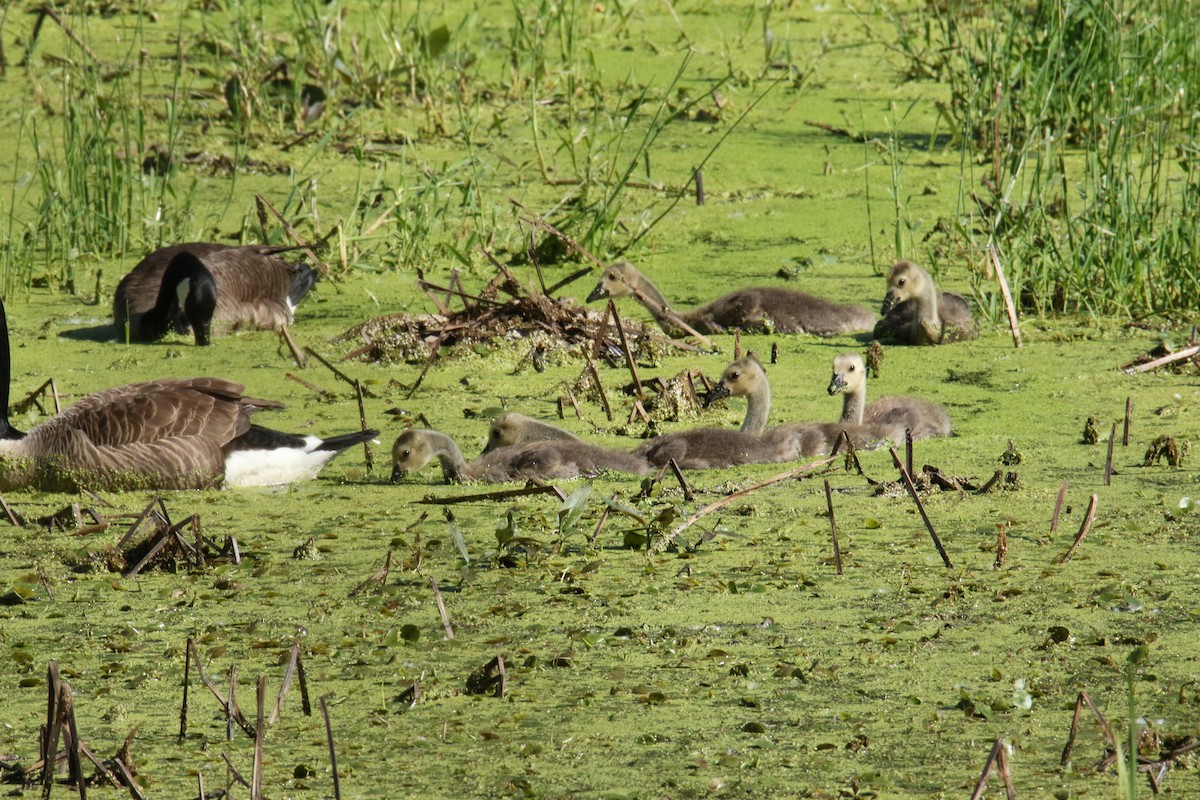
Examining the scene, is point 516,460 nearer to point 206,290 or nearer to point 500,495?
point 500,495

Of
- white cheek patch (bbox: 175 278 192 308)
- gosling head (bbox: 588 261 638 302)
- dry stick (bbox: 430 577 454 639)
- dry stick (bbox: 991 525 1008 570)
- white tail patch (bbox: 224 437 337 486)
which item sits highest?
white cheek patch (bbox: 175 278 192 308)

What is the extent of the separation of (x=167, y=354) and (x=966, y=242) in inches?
157

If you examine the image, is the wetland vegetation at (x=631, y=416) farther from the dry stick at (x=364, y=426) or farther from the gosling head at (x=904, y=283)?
the gosling head at (x=904, y=283)

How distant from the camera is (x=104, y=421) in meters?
5.94

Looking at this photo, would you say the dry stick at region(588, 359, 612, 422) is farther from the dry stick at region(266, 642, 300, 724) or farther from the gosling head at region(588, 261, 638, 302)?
the dry stick at region(266, 642, 300, 724)

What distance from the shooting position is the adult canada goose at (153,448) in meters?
5.91

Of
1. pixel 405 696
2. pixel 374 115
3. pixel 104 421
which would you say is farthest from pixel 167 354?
pixel 405 696

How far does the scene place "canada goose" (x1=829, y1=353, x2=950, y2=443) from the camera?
19.9ft

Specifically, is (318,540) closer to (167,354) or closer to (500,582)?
(500,582)

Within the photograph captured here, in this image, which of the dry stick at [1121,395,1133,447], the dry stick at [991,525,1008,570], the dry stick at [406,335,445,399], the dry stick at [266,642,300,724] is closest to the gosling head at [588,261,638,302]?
the dry stick at [406,335,445,399]

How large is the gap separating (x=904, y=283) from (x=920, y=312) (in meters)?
0.20

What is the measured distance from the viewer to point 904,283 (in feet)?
23.5

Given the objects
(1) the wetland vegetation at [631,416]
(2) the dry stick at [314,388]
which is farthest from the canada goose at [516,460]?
(2) the dry stick at [314,388]

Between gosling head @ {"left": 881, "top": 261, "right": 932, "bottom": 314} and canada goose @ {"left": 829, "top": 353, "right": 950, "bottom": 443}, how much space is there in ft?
3.12
